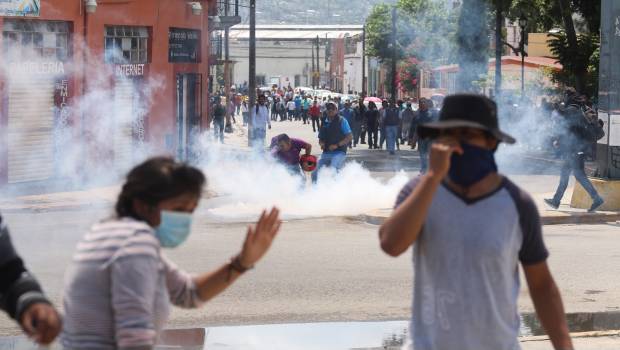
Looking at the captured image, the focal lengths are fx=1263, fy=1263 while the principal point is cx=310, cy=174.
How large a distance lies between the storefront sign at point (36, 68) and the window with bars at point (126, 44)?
6.53 feet

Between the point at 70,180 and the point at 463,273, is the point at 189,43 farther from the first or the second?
the point at 463,273

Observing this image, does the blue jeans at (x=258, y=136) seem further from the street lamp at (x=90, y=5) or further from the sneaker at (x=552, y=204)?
the sneaker at (x=552, y=204)

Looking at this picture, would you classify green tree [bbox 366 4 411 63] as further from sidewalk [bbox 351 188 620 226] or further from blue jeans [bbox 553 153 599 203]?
sidewalk [bbox 351 188 620 226]

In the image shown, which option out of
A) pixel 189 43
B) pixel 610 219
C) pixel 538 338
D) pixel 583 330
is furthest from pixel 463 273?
pixel 189 43

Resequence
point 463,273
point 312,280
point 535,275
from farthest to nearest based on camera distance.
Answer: point 312,280, point 535,275, point 463,273

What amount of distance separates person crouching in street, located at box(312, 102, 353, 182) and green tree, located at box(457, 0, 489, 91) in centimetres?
3133

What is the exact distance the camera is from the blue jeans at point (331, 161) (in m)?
18.1

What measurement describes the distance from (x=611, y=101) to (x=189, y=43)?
50.7ft

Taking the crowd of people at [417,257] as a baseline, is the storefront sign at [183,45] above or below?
above

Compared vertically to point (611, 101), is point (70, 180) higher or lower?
lower

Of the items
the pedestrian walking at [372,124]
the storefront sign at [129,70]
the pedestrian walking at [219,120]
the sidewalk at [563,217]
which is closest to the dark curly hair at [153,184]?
the sidewalk at [563,217]

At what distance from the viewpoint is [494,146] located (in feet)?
13.3

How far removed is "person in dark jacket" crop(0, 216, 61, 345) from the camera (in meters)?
3.84

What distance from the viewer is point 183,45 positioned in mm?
30109
